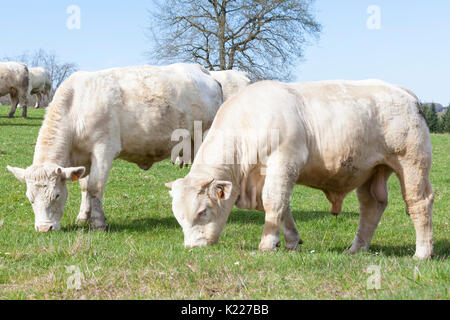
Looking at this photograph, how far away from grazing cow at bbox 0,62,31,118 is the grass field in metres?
20.8

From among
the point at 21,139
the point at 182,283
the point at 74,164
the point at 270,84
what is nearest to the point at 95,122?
the point at 74,164

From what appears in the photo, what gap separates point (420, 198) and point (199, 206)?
309 cm

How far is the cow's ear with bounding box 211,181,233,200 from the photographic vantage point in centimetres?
630

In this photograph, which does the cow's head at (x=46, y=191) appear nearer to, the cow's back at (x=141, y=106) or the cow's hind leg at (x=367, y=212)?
the cow's back at (x=141, y=106)

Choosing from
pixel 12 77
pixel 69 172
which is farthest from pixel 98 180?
pixel 12 77

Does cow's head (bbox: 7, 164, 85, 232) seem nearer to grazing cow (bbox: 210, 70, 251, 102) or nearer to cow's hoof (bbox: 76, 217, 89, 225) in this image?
cow's hoof (bbox: 76, 217, 89, 225)

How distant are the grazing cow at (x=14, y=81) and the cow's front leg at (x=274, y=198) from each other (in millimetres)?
25920

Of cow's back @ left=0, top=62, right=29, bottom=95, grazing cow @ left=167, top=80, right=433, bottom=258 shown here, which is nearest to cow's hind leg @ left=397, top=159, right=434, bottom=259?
grazing cow @ left=167, top=80, right=433, bottom=258

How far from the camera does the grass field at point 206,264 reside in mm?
4375

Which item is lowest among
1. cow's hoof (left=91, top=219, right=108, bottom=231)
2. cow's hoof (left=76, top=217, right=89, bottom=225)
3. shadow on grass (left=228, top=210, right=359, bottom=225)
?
shadow on grass (left=228, top=210, right=359, bottom=225)

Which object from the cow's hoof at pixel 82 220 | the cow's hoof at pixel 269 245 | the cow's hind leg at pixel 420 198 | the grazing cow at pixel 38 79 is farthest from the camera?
the grazing cow at pixel 38 79

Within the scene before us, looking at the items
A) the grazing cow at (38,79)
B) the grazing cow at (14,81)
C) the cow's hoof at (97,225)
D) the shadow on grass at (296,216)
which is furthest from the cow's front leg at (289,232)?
the grazing cow at (38,79)

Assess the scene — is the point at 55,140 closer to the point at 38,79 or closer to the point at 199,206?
the point at 199,206
